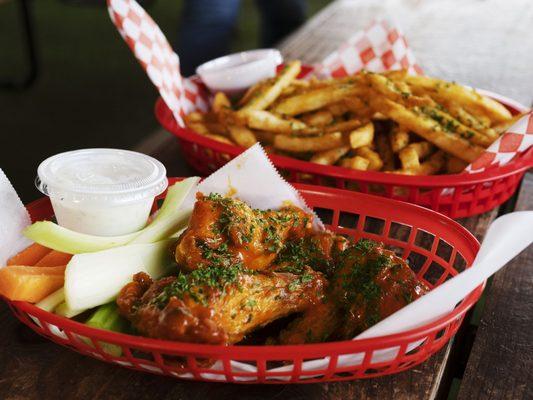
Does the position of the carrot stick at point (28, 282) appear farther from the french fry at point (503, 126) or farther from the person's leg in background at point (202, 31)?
the person's leg in background at point (202, 31)

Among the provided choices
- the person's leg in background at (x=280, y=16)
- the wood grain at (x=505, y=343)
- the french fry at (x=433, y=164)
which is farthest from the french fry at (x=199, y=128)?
the person's leg in background at (x=280, y=16)

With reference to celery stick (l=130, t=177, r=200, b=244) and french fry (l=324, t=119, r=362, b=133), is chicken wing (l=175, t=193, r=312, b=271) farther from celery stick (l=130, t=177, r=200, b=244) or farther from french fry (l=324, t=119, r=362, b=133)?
french fry (l=324, t=119, r=362, b=133)

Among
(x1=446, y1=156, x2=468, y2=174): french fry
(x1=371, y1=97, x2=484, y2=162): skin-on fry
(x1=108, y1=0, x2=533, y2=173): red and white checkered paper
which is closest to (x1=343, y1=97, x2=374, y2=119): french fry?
(x1=371, y1=97, x2=484, y2=162): skin-on fry

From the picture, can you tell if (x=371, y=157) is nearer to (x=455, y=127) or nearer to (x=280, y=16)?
(x=455, y=127)

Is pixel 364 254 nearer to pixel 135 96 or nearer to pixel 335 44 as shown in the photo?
pixel 335 44

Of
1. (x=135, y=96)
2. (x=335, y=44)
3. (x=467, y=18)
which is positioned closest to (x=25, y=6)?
(x=135, y=96)
